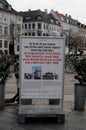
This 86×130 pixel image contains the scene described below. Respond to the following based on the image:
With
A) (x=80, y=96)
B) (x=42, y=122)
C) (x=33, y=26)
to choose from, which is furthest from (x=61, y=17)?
(x=42, y=122)

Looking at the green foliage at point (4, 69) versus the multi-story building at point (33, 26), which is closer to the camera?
the green foliage at point (4, 69)

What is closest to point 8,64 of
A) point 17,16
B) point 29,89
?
point 29,89

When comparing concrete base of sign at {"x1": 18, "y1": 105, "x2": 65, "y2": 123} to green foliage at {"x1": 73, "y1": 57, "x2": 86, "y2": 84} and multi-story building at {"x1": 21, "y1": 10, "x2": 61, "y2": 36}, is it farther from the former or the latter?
multi-story building at {"x1": 21, "y1": 10, "x2": 61, "y2": 36}

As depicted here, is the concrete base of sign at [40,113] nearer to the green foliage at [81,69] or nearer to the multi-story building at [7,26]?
the green foliage at [81,69]

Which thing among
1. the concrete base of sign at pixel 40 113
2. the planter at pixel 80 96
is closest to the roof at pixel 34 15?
the planter at pixel 80 96

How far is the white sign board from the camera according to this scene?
8.20 meters

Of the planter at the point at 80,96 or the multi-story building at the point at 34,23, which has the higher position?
the multi-story building at the point at 34,23

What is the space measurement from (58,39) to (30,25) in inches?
3657

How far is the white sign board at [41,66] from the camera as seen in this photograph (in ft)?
26.9

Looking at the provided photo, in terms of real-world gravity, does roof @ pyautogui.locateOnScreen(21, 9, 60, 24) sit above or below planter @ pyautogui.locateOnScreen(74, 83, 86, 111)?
above

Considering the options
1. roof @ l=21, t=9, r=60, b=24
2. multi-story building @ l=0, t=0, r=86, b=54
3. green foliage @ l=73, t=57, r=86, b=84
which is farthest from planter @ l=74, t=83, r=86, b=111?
roof @ l=21, t=9, r=60, b=24

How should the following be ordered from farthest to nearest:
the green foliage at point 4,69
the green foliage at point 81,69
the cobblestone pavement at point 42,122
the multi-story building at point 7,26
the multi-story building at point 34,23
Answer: the multi-story building at point 34,23 < the multi-story building at point 7,26 < the green foliage at point 81,69 < the green foliage at point 4,69 < the cobblestone pavement at point 42,122

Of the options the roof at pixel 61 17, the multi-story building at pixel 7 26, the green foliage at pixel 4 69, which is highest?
the roof at pixel 61 17

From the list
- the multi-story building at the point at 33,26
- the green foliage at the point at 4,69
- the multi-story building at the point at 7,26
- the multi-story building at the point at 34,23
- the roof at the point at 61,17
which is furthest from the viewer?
the roof at the point at 61,17
